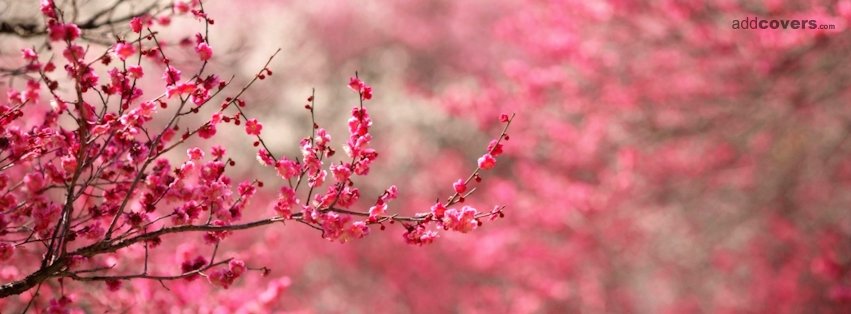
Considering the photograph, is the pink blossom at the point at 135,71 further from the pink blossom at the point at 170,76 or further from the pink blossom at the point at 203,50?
the pink blossom at the point at 203,50

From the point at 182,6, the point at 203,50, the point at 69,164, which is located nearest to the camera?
the point at 69,164

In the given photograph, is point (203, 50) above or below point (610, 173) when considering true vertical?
below

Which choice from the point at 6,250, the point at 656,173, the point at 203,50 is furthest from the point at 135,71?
the point at 656,173

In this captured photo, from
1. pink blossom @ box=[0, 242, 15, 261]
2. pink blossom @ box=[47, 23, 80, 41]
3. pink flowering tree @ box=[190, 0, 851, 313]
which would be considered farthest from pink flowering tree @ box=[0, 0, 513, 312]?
pink flowering tree @ box=[190, 0, 851, 313]

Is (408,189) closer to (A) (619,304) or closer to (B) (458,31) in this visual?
(A) (619,304)

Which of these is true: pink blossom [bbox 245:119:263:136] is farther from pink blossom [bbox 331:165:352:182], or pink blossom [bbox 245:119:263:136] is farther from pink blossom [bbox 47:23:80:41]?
pink blossom [bbox 47:23:80:41]

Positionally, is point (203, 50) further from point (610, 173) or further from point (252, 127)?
point (610, 173)
